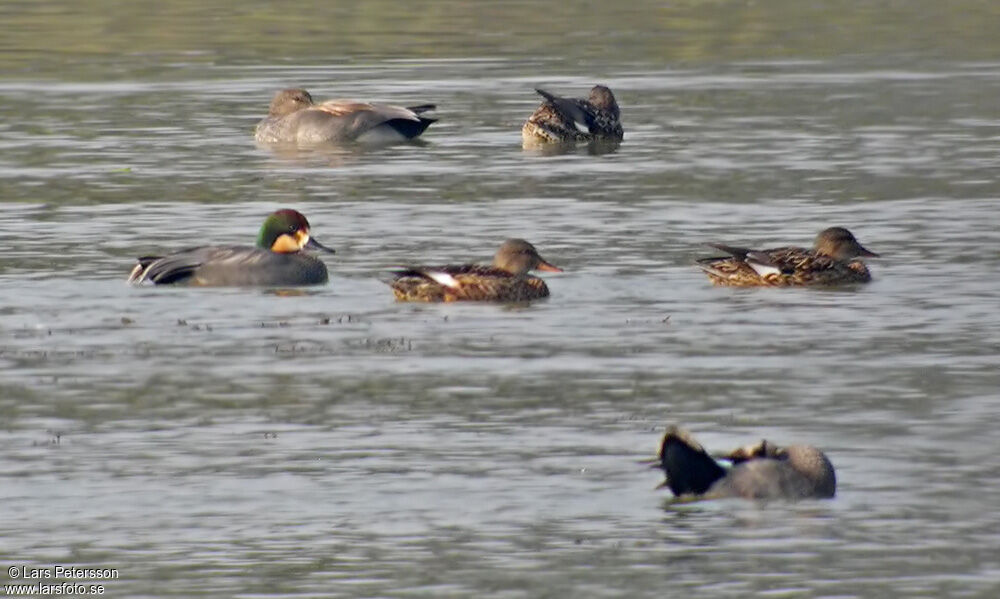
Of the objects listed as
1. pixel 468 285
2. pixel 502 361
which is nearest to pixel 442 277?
pixel 468 285

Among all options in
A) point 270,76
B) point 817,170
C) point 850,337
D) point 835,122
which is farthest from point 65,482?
point 270,76

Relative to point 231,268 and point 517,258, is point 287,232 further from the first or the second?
point 517,258

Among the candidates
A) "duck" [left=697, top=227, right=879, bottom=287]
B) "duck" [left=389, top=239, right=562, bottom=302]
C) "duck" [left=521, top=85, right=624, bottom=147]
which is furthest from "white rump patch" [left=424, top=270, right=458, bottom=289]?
"duck" [left=521, top=85, right=624, bottom=147]

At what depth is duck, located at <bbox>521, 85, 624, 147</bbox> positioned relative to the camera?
26.6 m

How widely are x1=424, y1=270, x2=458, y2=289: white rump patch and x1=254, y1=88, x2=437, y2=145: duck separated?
10.6 metres

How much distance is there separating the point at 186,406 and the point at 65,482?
179 cm

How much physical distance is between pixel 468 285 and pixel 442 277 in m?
0.25

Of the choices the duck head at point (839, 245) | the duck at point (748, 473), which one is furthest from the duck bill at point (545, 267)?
the duck at point (748, 473)

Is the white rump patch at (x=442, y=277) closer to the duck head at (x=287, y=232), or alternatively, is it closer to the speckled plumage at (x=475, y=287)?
the speckled plumage at (x=475, y=287)

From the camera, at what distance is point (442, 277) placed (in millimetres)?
16500

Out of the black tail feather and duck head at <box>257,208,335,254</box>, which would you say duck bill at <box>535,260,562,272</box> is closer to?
duck head at <box>257,208,335,254</box>

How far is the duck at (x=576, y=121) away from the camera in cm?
2661

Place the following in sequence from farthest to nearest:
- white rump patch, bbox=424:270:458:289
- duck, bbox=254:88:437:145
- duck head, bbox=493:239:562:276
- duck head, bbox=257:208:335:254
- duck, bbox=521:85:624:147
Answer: duck, bbox=254:88:437:145
duck, bbox=521:85:624:147
duck head, bbox=257:208:335:254
duck head, bbox=493:239:562:276
white rump patch, bbox=424:270:458:289

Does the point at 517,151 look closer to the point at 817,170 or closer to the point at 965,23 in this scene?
the point at 817,170
